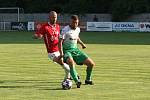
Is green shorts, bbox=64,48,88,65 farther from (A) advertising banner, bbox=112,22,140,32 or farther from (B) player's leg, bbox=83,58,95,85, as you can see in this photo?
(A) advertising banner, bbox=112,22,140,32

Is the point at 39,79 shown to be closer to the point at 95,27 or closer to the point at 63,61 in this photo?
the point at 63,61

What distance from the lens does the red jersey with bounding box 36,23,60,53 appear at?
1476cm

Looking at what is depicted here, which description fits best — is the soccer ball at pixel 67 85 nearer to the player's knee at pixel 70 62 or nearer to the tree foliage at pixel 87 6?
the player's knee at pixel 70 62

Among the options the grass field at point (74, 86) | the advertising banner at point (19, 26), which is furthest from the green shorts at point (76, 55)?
the advertising banner at point (19, 26)

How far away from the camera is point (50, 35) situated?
48.5ft

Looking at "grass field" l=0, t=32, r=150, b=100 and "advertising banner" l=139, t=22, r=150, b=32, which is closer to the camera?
"grass field" l=0, t=32, r=150, b=100

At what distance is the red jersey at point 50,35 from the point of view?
14758mm

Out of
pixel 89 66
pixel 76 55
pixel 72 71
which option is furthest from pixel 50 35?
pixel 89 66

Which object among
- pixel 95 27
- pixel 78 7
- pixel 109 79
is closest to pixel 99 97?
pixel 109 79

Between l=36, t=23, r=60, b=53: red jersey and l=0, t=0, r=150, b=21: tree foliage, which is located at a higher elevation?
l=36, t=23, r=60, b=53: red jersey

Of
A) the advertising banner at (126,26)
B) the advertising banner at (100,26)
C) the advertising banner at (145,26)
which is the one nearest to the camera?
the advertising banner at (145,26)

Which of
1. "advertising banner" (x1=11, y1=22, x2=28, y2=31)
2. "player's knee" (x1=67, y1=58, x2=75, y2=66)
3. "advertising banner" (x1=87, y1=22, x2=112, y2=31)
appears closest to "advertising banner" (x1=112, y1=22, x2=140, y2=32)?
"advertising banner" (x1=87, y1=22, x2=112, y2=31)

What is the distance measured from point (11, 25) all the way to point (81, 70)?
2003 inches

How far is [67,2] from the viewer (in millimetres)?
83375
